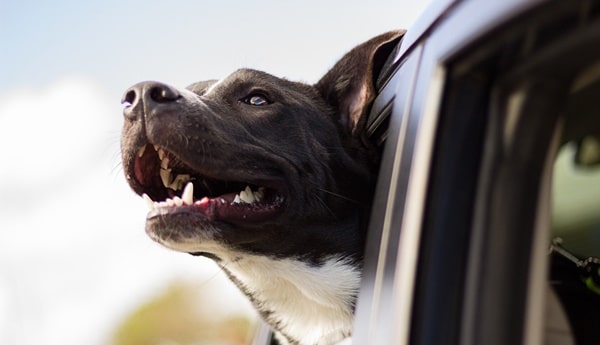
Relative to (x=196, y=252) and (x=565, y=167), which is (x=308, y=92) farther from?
(x=565, y=167)

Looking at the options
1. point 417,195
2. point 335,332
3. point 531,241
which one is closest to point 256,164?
point 335,332

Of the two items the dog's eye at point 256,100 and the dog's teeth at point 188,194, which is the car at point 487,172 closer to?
the dog's teeth at point 188,194

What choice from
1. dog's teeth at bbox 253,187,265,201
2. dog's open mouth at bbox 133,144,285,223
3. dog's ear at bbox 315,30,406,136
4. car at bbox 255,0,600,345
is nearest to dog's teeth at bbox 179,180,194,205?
dog's open mouth at bbox 133,144,285,223

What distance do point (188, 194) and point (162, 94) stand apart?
35cm

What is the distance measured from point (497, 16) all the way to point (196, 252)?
2.01 metres

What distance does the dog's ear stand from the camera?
2777 millimetres

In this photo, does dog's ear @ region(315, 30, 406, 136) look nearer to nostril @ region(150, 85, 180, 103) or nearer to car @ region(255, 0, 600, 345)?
nostril @ region(150, 85, 180, 103)

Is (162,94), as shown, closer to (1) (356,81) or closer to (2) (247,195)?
(2) (247,195)

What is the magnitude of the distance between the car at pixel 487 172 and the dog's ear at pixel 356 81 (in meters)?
1.06

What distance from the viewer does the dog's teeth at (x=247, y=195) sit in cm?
304

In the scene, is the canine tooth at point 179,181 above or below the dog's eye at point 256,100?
below

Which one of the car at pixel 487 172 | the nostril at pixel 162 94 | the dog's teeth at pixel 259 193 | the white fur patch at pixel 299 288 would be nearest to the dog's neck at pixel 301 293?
the white fur patch at pixel 299 288

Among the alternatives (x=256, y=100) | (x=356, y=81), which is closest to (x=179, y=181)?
(x=256, y=100)

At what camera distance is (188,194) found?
2.95m
